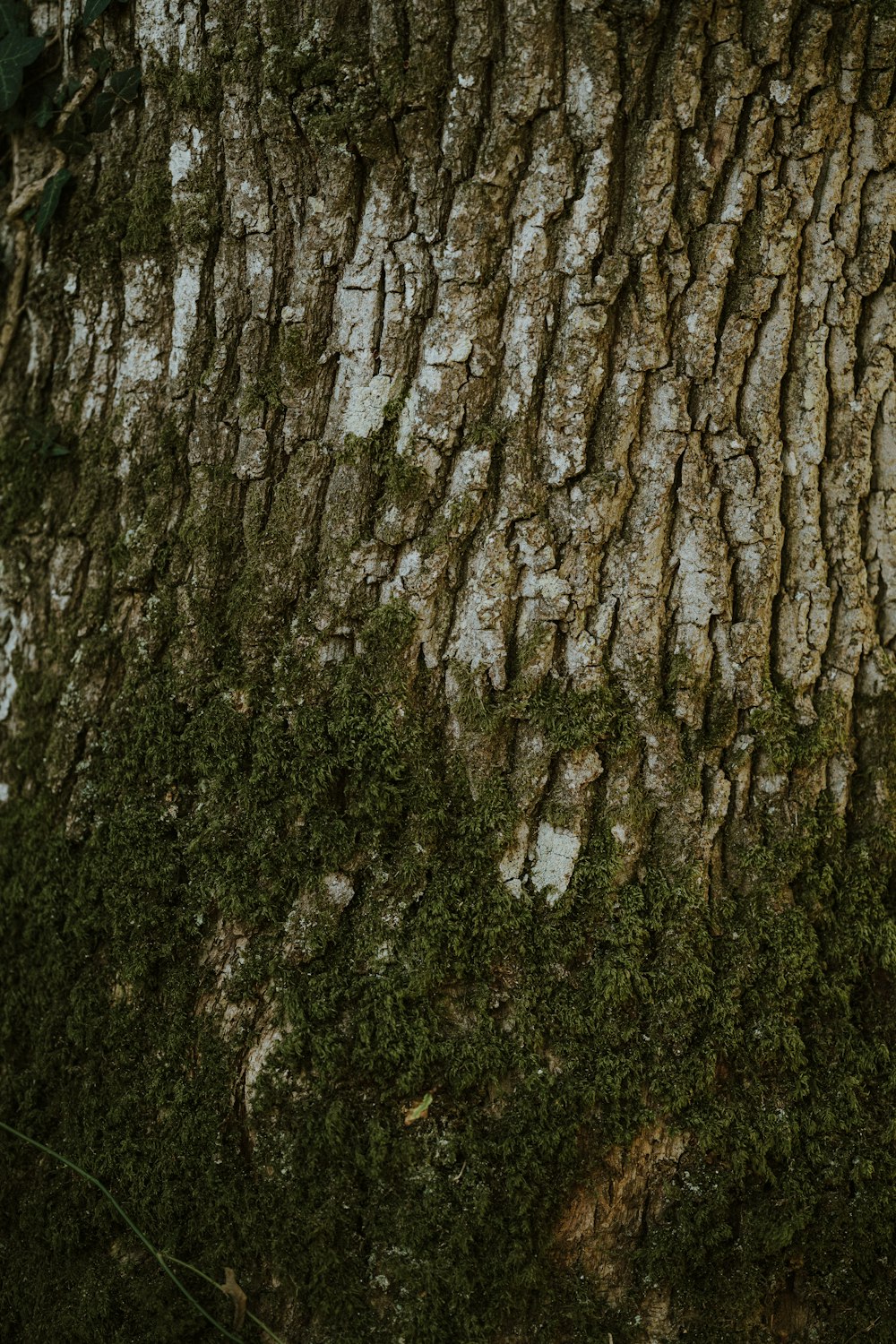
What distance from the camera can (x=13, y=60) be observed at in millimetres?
2182

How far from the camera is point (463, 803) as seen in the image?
1912 millimetres

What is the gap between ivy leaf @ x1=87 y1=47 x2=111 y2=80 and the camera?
209 centimetres

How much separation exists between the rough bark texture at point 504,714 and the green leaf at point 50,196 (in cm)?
30

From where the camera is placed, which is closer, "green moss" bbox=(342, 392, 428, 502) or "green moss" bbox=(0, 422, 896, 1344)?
"green moss" bbox=(0, 422, 896, 1344)

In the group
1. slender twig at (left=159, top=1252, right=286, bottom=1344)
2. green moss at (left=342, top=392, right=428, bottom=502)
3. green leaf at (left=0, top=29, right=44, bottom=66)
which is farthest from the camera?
green leaf at (left=0, top=29, right=44, bottom=66)

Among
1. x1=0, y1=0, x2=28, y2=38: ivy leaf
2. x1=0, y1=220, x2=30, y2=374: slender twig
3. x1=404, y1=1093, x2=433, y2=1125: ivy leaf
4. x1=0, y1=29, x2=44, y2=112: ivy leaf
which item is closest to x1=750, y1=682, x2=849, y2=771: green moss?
x1=404, y1=1093, x2=433, y2=1125: ivy leaf

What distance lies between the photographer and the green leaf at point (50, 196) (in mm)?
2178

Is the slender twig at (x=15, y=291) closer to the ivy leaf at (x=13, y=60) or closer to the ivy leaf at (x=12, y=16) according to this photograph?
the ivy leaf at (x=13, y=60)

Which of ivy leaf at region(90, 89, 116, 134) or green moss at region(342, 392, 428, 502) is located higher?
ivy leaf at region(90, 89, 116, 134)

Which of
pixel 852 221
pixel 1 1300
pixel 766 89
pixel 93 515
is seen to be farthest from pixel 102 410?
pixel 1 1300

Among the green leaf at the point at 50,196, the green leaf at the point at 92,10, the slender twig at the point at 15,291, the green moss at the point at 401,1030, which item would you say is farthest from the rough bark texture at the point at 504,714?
the slender twig at the point at 15,291

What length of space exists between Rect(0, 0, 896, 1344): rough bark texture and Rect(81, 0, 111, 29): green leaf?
114mm

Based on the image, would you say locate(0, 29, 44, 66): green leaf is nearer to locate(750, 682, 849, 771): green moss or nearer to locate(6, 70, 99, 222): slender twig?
locate(6, 70, 99, 222): slender twig

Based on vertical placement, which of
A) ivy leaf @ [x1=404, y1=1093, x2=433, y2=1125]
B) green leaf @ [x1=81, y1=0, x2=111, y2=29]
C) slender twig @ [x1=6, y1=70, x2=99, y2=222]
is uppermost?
green leaf @ [x1=81, y1=0, x2=111, y2=29]
